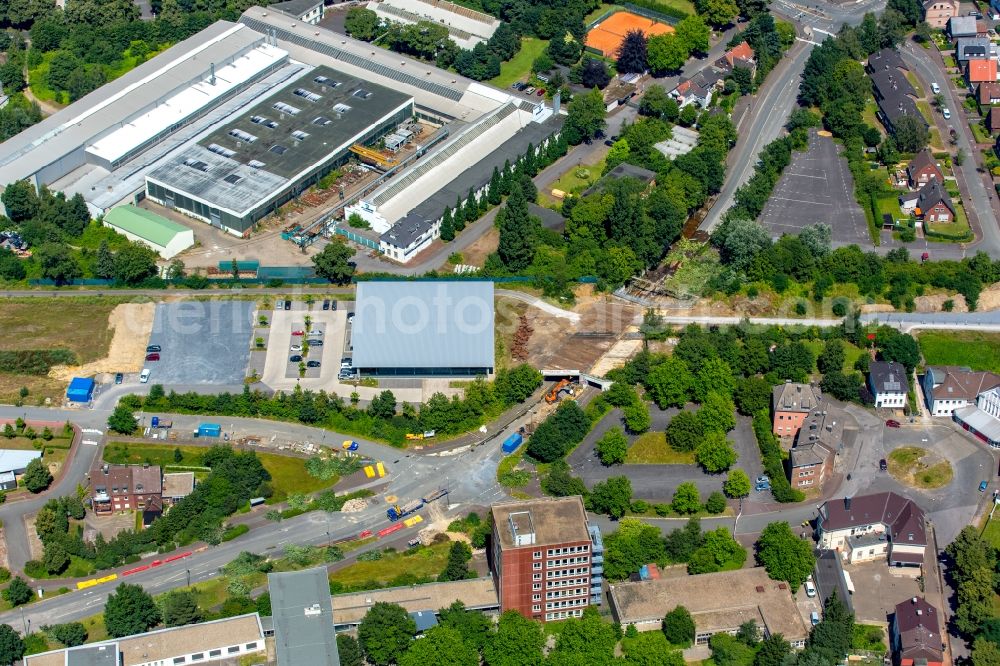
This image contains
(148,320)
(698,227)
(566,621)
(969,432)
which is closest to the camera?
(566,621)

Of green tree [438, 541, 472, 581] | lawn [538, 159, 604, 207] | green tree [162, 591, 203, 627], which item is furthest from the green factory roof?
green tree [438, 541, 472, 581]

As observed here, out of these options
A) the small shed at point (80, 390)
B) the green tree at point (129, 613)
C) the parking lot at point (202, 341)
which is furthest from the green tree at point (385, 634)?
the small shed at point (80, 390)

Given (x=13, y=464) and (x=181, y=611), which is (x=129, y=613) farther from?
(x=13, y=464)

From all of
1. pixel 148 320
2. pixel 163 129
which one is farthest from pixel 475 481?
pixel 163 129

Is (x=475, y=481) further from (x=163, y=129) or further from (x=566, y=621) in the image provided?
(x=163, y=129)

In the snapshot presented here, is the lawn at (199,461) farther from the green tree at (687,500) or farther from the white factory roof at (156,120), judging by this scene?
the white factory roof at (156,120)

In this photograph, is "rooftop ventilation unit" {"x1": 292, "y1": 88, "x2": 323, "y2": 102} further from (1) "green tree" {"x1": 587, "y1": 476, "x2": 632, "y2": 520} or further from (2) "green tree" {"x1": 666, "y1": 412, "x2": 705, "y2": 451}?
(1) "green tree" {"x1": 587, "y1": 476, "x2": 632, "y2": 520}

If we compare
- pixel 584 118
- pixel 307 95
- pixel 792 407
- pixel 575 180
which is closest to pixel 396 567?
pixel 792 407
